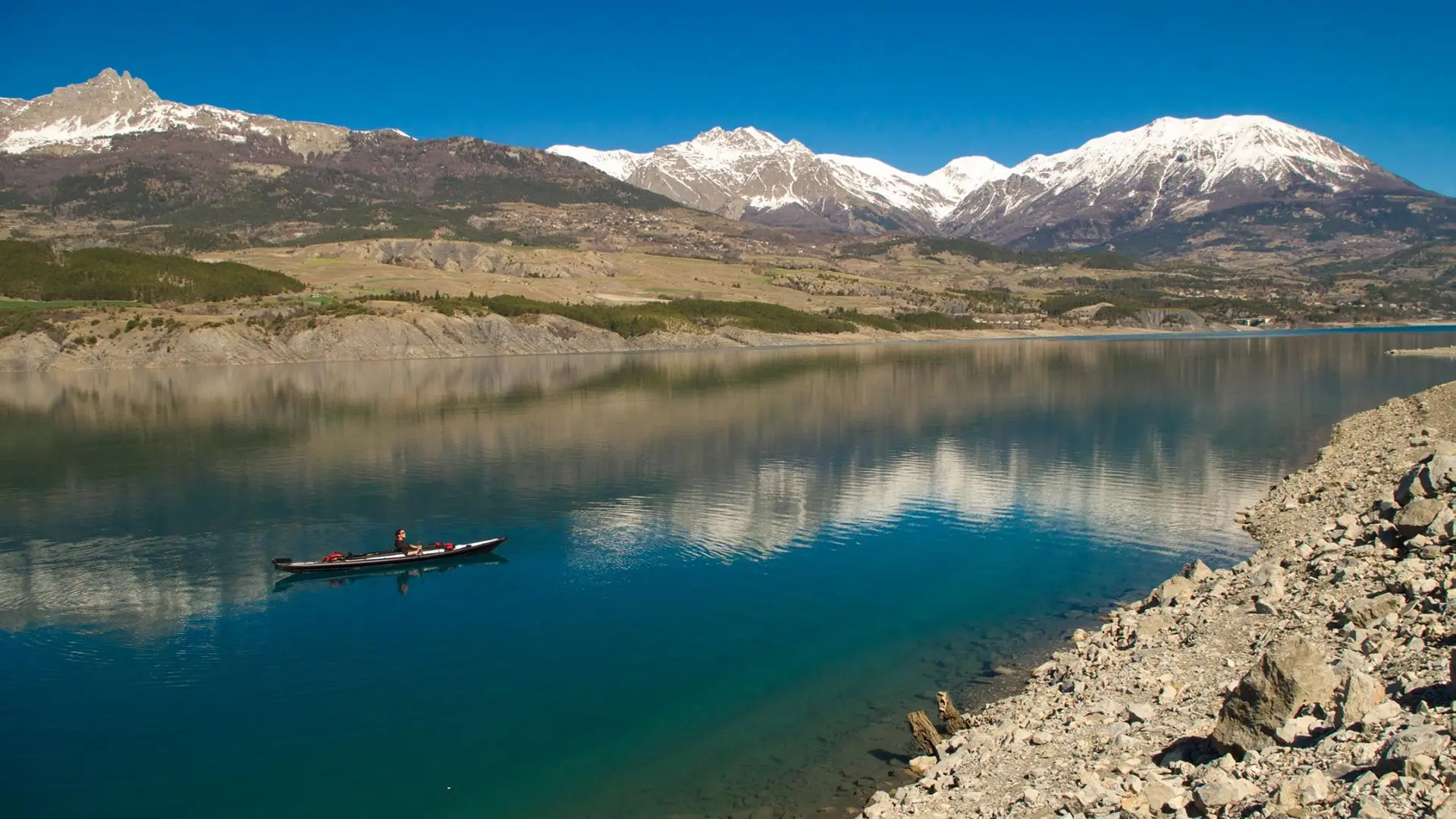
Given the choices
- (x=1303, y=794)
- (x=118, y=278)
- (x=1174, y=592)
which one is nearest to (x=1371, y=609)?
(x=1174, y=592)

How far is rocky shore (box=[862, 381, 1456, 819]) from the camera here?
12172 millimetres

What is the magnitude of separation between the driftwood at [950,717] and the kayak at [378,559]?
65.6 ft

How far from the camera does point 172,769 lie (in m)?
19.8

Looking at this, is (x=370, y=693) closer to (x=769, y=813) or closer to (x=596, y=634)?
(x=596, y=634)

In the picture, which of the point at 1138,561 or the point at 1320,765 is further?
the point at 1138,561

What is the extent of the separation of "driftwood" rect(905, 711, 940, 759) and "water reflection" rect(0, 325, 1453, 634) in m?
16.3

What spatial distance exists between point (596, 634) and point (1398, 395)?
7334 centimetres

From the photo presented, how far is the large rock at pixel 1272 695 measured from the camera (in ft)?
45.4

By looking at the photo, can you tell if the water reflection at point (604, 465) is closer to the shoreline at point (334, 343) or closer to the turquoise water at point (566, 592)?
the turquoise water at point (566, 592)

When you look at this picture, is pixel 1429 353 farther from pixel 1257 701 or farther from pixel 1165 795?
pixel 1165 795

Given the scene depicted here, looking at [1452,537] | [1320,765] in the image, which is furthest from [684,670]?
[1452,537]

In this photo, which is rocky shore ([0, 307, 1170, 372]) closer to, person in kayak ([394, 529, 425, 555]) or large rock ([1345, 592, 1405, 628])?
person in kayak ([394, 529, 425, 555])

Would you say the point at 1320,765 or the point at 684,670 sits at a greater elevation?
the point at 1320,765

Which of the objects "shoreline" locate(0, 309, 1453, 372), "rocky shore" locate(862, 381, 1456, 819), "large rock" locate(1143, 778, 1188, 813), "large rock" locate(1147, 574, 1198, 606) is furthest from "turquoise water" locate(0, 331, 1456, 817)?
"shoreline" locate(0, 309, 1453, 372)
